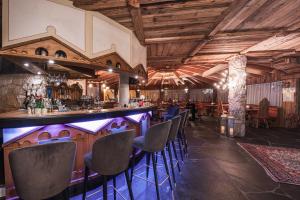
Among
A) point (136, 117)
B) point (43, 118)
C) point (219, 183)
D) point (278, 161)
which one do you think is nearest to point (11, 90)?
point (136, 117)

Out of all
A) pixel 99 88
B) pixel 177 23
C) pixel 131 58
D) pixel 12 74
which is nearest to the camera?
pixel 177 23

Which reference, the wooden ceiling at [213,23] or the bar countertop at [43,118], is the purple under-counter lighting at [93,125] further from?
the wooden ceiling at [213,23]

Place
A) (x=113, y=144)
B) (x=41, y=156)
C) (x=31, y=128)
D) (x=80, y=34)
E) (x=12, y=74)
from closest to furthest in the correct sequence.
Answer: (x=41, y=156), (x=113, y=144), (x=31, y=128), (x=80, y=34), (x=12, y=74)

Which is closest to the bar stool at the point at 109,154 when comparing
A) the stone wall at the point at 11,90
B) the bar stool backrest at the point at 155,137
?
the bar stool backrest at the point at 155,137

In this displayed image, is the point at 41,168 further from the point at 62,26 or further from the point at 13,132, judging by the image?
the point at 62,26

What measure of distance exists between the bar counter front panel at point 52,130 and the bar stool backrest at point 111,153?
2.87 ft

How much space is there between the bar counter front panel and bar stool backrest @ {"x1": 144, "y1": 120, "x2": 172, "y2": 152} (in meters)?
0.88

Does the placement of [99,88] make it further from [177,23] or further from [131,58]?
[177,23]

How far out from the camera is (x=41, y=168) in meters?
1.37

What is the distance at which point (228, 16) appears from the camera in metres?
3.18

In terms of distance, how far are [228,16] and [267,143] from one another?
168 inches

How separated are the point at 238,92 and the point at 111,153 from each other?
5943 millimetres

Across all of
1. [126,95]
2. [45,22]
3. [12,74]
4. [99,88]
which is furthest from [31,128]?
[99,88]

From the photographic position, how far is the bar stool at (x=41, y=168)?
130 centimetres
